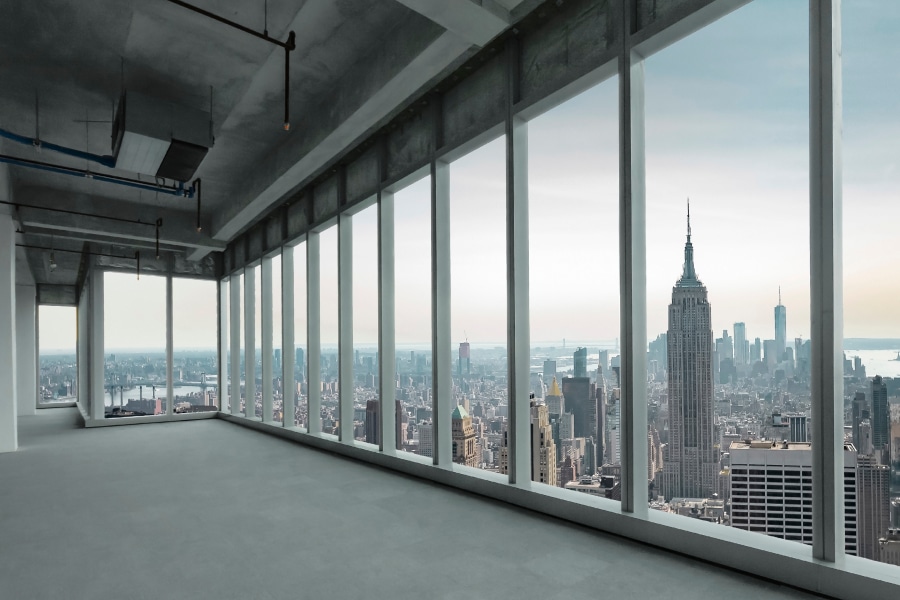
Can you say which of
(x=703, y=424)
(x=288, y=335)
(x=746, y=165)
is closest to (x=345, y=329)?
(x=288, y=335)

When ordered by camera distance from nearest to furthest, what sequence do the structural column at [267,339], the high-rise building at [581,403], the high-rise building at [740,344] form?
the high-rise building at [740,344] → the high-rise building at [581,403] → the structural column at [267,339]

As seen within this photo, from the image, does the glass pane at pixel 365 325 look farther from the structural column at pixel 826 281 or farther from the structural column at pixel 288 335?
the structural column at pixel 826 281

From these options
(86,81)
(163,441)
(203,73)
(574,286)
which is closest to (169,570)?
(574,286)

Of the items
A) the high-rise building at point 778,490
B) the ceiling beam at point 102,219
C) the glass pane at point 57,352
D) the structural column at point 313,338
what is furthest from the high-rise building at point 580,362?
the glass pane at point 57,352

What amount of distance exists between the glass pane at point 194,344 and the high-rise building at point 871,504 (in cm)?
1407

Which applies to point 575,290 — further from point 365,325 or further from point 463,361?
point 365,325

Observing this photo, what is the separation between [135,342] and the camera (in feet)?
44.8

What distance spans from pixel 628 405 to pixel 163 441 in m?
9.07

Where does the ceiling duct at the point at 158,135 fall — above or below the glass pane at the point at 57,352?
above

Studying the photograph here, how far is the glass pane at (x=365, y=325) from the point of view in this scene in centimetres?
742

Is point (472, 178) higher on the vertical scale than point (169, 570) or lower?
higher

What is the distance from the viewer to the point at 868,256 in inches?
116

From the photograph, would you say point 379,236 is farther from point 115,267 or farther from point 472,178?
point 115,267

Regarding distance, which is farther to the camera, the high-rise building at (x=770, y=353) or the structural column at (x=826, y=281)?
the high-rise building at (x=770, y=353)
